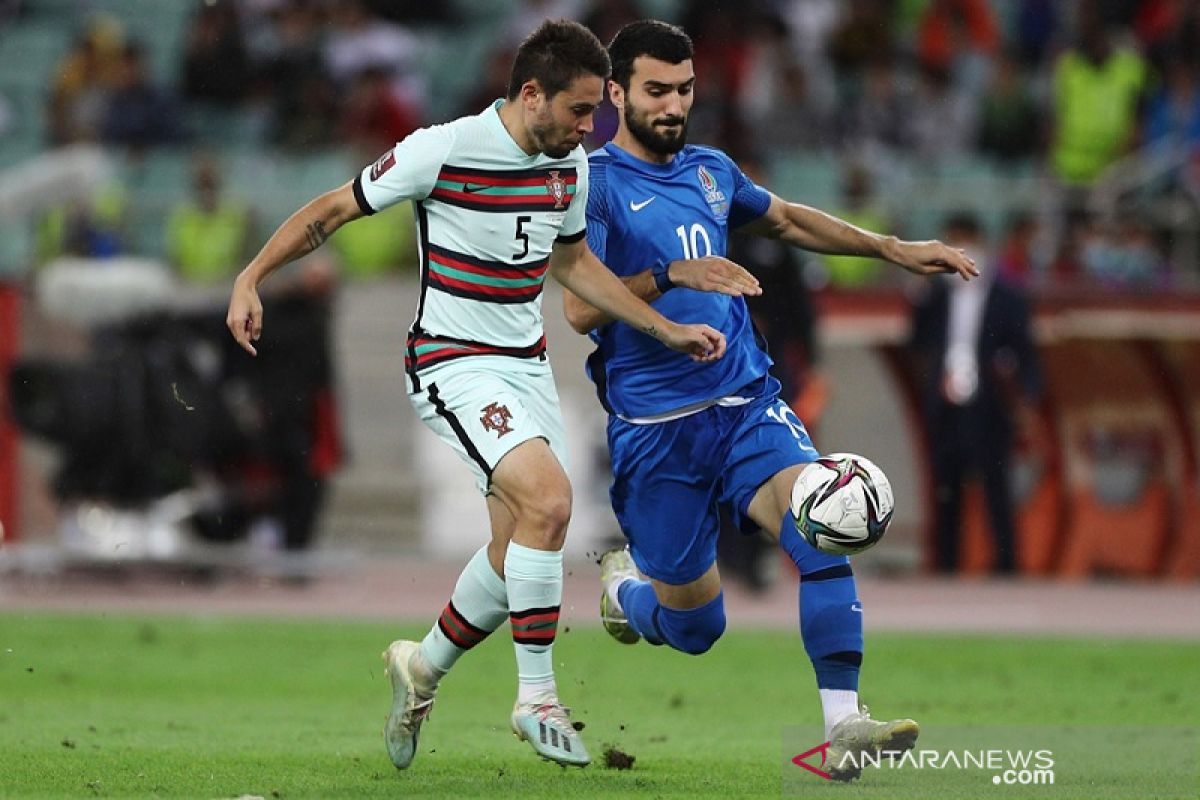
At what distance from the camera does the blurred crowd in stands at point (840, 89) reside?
19125 mm

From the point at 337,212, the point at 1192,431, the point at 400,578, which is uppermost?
the point at 337,212

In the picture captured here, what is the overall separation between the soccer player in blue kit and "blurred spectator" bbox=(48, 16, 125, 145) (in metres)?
13.8

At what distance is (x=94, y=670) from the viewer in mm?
12289

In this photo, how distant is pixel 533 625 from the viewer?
25.6 feet

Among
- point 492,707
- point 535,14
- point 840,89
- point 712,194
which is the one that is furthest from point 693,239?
point 535,14

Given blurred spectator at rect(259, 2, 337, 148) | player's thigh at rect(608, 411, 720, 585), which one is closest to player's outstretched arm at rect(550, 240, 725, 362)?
player's thigh at rect(608, 411, 720, 585)

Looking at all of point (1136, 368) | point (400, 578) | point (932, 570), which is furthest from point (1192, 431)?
point (400, 578)

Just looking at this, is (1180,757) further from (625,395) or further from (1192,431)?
(1192,431)

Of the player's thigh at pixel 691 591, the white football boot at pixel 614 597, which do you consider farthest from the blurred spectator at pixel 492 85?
the player's thigh at pixel 691 591

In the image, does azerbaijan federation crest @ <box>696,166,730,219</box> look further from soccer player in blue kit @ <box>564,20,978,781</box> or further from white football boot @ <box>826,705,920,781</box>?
white football boot @ <box>826,705,920,781</box>

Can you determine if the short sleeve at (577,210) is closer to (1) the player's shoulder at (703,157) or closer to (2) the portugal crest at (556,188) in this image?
(2) the portugal crest at (556,188)

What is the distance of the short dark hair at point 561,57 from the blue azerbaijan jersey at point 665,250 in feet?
2.06

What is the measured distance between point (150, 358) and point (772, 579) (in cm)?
487

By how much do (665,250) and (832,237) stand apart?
0.75m
